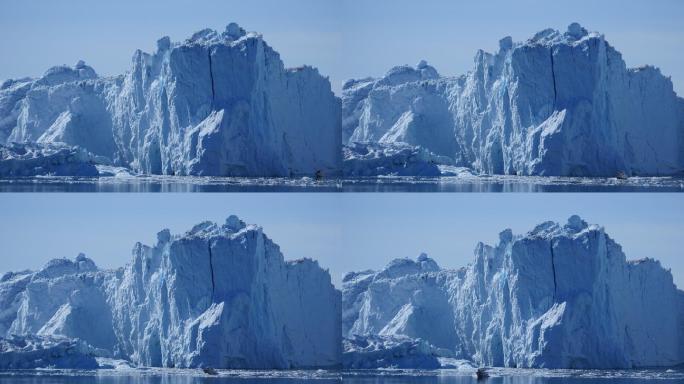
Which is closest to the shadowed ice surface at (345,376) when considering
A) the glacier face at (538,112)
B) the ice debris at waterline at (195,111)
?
the ice debris at waterline at (195,111)

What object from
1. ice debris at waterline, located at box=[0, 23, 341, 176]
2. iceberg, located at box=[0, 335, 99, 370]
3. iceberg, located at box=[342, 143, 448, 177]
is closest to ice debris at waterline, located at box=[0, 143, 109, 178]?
ice debris at waterline, located at box=[0, 23, 341, 176]

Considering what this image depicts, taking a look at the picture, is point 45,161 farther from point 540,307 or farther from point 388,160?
point 540,307

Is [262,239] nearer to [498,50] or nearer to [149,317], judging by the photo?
[149,317]

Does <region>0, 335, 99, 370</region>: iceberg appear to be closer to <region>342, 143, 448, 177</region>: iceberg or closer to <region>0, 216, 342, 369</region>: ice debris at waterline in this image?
<region>0, 216, 342, 369</region>: ice debris at waterline

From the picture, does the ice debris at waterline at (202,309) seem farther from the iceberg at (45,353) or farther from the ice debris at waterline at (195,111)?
the ice debris at waterline at (195,111)

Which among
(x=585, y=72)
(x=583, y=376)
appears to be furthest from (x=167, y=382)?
(x=585, y=72)

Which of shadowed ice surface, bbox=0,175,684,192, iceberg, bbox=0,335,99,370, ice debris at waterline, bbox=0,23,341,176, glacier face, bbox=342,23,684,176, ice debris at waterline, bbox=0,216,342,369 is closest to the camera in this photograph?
shadowed ice surface, bbox=0,175,684,192
